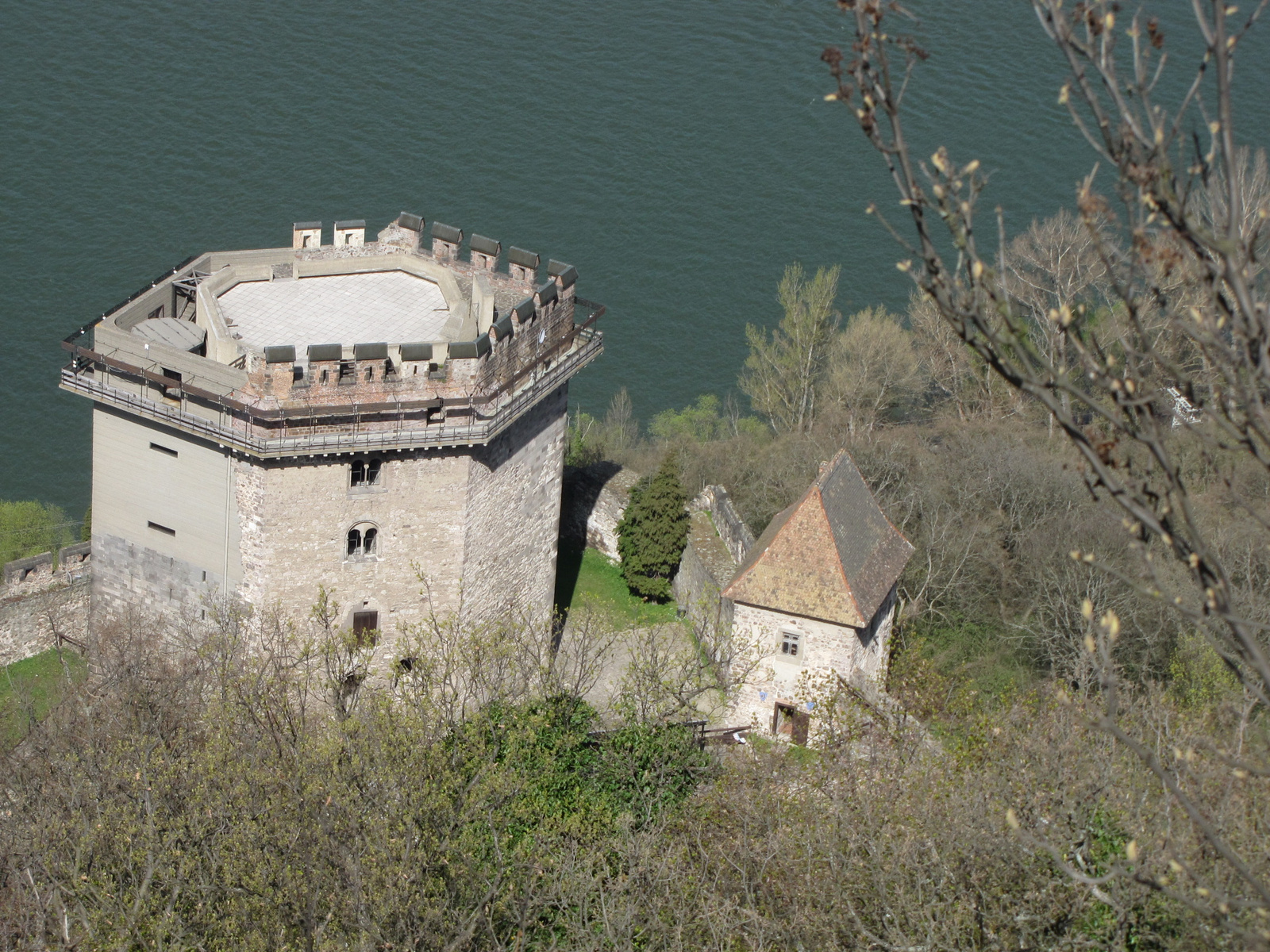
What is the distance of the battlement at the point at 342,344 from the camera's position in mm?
34688

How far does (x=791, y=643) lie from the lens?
3828 centimetres

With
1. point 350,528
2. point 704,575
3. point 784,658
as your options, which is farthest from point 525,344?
point 784,658

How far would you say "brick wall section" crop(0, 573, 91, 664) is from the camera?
40.2 m

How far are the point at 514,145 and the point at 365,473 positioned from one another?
132ft

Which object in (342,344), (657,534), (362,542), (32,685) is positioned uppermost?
(342,344)

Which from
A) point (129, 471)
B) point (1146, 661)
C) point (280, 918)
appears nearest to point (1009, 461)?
point (1146, 661)

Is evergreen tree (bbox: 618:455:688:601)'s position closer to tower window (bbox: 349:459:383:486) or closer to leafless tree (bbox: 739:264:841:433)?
tower window (bbox: 349:459:383:486)

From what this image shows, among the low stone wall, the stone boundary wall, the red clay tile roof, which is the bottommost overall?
the low stone wall

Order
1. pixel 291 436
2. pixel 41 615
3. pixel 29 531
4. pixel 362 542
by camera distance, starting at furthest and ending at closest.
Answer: pixel 29 531
pixel 41 615
pixel 362 542
pixel 291 436

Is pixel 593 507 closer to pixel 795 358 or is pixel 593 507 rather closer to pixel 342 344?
pixel 342 344

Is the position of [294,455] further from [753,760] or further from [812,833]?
[812,833]

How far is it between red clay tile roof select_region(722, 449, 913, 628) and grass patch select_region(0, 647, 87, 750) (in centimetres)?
1564

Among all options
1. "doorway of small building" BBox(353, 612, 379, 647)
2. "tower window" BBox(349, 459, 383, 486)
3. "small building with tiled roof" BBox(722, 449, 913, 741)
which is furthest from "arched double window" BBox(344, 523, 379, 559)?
"small building with tiled roof" BBox(722, 449, 913, 741)

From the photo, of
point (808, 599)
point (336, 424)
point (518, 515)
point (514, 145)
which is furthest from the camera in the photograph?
→ point (514, 145)
